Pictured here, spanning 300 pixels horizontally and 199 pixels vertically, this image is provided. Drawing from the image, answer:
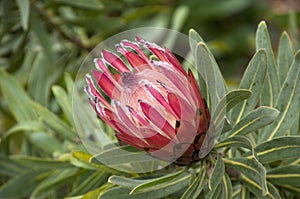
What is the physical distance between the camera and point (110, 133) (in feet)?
4.56

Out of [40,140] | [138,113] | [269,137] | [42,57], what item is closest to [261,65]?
[269,137]

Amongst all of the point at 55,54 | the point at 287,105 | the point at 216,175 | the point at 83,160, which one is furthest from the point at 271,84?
the point at 55,54

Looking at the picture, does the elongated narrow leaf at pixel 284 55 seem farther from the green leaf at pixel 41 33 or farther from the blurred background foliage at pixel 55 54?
the green leaf at pixel 41 33

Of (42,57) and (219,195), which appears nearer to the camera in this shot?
(219,195)

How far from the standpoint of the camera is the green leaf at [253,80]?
1.06 metres

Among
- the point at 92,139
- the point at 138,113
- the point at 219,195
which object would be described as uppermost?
the point at 138,113

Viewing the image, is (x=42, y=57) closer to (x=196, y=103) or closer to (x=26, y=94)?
(x=26, y=94)

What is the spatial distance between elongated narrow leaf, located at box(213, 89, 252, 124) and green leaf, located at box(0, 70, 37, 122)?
706mm

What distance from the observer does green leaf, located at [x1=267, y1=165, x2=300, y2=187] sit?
1.12 metres

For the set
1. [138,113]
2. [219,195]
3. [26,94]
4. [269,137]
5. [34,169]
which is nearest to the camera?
[138,113]

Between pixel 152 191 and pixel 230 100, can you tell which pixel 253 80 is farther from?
pixel 152 191

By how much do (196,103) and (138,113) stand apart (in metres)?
0.11

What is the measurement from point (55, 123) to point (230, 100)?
53cm

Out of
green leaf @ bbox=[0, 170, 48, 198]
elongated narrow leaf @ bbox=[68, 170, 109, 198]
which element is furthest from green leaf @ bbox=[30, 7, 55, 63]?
elongated narrow leaf @ bbox=[68, 170, 109, 198]
